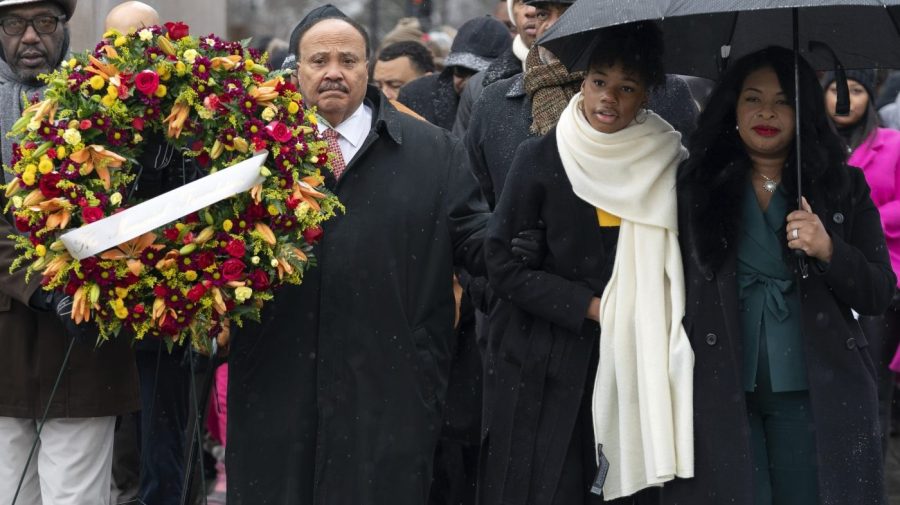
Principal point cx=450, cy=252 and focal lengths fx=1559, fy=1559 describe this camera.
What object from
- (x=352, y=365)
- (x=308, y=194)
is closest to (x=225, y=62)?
(x=308, y=194)

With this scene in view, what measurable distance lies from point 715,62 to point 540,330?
4.21 feet

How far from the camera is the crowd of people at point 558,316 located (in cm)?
535

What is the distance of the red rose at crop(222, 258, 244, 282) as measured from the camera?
16.7ft

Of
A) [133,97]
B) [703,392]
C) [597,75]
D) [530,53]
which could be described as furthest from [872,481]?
[133,97]

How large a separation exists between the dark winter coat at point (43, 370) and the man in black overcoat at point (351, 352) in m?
0.61

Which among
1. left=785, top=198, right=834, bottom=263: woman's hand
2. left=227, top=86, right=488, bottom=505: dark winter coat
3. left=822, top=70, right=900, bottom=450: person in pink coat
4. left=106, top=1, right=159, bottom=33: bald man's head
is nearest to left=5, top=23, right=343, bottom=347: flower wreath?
left=227, top=86, right=488, bottom=505: dark winter coat

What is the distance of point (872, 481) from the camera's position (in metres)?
5.33

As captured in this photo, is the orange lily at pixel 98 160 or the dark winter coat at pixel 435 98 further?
the dark winter coat at pixel 435 98

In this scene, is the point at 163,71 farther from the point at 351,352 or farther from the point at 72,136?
the point at 351,352

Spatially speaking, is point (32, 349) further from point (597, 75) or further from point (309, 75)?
point (597, 75)

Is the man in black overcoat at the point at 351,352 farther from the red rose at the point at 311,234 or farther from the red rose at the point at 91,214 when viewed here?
the red rose at the point at 91,214

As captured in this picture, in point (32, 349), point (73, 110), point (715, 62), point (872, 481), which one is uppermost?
point (715, 62)

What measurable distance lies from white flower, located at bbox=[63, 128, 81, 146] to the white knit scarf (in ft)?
5.67

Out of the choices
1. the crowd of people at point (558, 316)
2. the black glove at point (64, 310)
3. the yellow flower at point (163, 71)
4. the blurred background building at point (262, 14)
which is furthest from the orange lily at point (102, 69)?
the blurred background building at point (262, 14)
